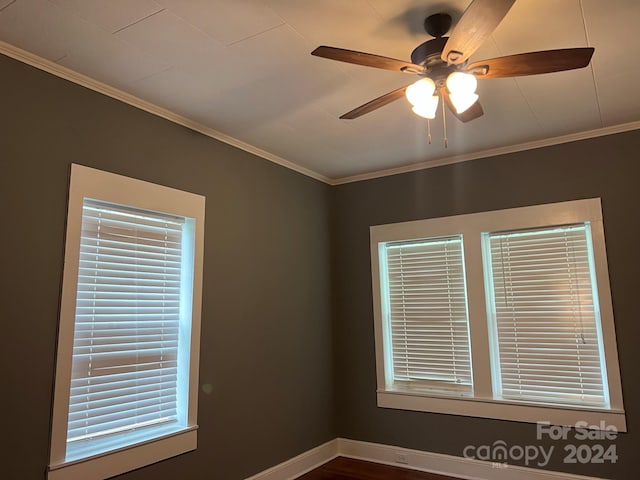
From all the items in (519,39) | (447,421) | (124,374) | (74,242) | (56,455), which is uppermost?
(519,39)

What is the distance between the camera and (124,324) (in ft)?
8.90

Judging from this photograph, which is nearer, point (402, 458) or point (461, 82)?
point (461, 82)

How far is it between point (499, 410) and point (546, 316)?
0.84 meters

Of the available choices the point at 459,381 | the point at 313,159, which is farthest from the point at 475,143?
the point at 459,381

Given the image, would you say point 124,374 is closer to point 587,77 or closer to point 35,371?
point 35,371

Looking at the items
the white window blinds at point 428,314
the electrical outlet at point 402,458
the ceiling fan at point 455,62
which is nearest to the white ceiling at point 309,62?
the ceiling fan at point 455,62

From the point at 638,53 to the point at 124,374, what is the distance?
11.1 feet

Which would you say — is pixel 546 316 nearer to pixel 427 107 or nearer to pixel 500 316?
pixel 500 316

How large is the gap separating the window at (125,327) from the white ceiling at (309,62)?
2.13ft

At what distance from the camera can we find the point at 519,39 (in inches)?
88.0

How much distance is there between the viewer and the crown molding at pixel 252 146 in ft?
7.82

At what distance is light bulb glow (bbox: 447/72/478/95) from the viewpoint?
187 centimetres

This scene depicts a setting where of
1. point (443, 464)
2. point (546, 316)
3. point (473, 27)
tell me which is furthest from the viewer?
point (443, 464)

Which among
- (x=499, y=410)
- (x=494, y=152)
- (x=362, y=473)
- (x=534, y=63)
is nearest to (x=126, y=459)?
(x=362, y=473)
